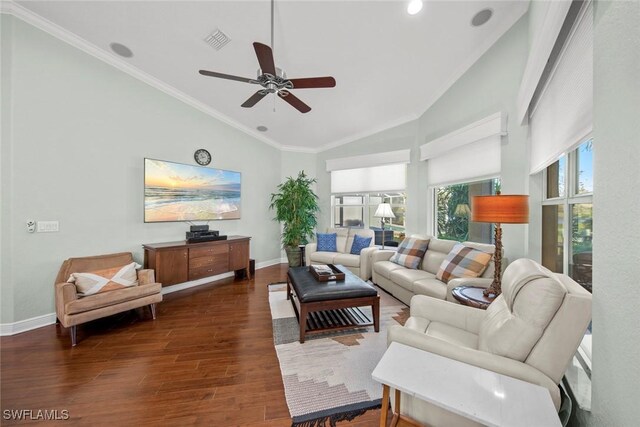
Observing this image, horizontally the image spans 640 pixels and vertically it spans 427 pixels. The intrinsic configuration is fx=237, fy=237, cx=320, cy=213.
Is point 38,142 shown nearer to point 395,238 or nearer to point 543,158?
point 543,158

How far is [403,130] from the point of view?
4.58 m

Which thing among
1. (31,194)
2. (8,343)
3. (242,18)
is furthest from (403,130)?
(8,343)

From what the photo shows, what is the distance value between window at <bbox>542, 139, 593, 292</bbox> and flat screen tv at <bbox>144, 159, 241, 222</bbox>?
458 centimetres

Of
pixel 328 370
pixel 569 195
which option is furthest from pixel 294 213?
pixel 569 195

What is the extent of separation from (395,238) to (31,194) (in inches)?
209

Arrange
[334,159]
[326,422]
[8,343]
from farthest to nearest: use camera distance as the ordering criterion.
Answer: [334,159]
[8,343]
[326,422]

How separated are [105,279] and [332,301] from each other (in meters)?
2.51

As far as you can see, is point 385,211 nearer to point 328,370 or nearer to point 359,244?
point 359,244

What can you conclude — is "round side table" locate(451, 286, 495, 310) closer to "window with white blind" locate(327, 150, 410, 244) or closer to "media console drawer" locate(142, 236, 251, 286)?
"window with white blind" locate(327, 150, 410, 244)

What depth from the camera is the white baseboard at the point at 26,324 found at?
241 cm

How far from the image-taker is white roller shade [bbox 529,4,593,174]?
1297 mm

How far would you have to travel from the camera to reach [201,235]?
3916 mm

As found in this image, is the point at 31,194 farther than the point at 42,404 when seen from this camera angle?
Yes

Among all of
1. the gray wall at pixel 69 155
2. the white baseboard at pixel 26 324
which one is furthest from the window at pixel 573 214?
the white baseboard at pixel 26 324
